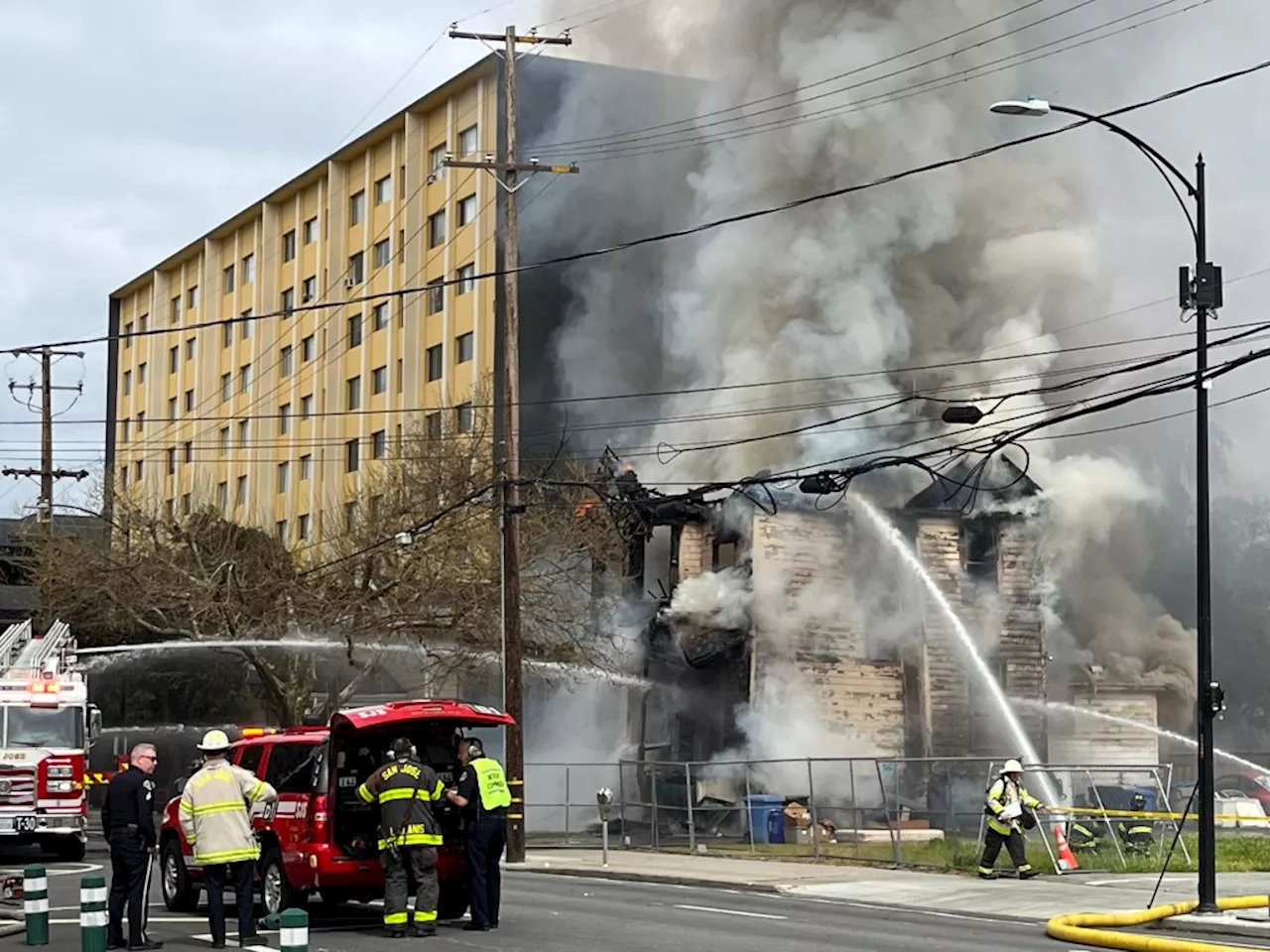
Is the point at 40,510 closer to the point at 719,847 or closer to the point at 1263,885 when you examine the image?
the point at 719,847

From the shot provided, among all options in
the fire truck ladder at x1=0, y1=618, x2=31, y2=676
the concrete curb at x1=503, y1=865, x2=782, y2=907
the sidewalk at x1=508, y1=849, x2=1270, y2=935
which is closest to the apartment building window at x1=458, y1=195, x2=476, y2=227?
the fire truck ladder at x1=0, y1=618, x2=31, y2=676

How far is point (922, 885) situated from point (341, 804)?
27.7 feet

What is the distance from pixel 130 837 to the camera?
13352mm

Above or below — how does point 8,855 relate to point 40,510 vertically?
below

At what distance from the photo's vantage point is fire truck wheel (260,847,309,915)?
15.0m

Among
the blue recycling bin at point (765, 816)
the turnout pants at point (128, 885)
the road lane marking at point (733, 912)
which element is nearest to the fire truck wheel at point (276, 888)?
the turnout pants at point (128, 885)

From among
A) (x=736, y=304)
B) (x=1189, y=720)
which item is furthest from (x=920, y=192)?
(x=1189, y=720)

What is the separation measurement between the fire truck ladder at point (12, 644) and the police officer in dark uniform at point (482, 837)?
15418mm

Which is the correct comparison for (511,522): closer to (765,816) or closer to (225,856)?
(765,816)

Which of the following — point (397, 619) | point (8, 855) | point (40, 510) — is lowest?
point (8, 855)

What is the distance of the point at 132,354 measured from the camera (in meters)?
78.8

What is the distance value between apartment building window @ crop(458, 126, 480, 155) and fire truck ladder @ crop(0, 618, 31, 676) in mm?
25748

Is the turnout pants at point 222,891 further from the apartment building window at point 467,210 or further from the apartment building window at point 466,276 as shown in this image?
the apartment building window at point 467,210

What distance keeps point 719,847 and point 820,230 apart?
1891cm
